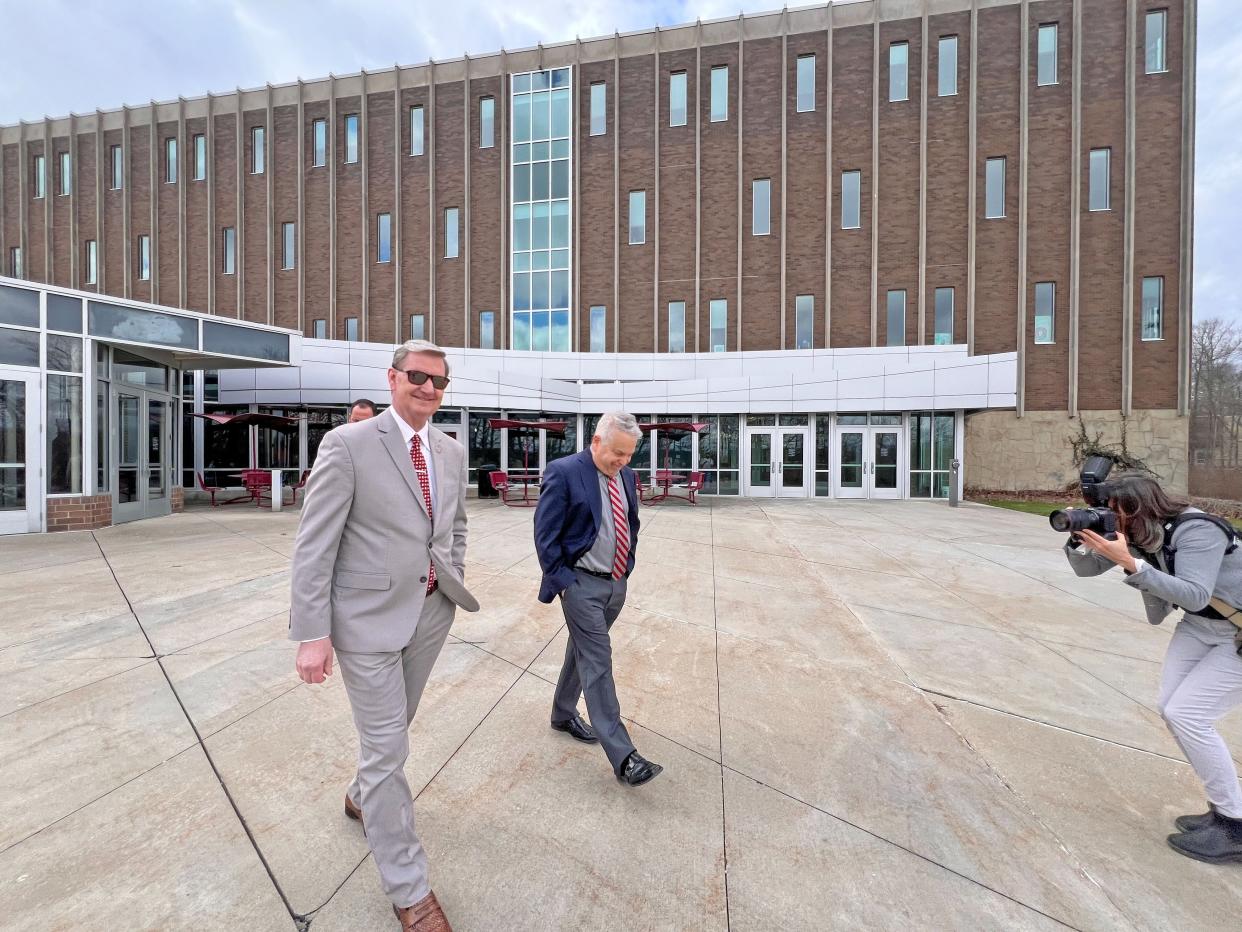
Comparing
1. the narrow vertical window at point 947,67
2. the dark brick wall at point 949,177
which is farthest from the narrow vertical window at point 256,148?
the narrow vertical window at point 947,67

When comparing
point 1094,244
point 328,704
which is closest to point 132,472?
point 328,704

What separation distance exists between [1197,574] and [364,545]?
336cm

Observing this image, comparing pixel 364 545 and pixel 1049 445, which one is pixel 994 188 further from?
pixel 364 545

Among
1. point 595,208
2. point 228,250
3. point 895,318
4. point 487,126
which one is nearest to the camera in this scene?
point 895,318

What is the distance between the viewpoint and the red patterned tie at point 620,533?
9.41 feet

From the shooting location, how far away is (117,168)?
2709 centimetres

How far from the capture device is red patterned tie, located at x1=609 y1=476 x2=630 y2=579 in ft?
9.41

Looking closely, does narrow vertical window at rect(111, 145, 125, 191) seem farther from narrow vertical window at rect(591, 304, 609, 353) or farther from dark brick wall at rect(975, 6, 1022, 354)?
dark brick wall at rect(975, 6, 1022, 354)

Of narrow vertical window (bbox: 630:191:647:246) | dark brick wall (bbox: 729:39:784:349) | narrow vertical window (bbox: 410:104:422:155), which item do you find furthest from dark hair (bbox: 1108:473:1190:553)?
narrow vertical window (bbox: 410:104:422:155)

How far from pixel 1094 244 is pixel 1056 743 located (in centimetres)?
2518

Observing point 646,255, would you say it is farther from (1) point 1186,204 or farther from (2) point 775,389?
(1) point 1186,204

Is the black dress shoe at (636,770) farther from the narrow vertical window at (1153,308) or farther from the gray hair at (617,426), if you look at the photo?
the narrow vertical window at (1153,308)

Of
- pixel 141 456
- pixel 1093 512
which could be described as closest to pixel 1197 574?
pixel 1093 512

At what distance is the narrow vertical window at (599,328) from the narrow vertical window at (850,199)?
10063 millimetres
